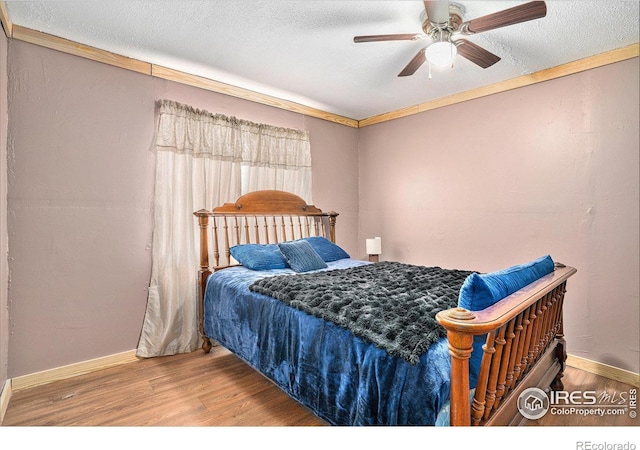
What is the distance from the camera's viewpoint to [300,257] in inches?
114

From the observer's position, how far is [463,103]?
3336 mm

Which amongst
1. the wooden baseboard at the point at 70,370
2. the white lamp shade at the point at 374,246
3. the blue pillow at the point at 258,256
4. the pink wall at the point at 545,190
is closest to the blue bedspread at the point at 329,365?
the blue pillow at the point at 258,256

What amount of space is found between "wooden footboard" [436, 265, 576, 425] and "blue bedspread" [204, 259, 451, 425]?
0.41ft

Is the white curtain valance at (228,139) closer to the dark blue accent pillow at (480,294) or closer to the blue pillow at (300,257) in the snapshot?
the blue pillow at (300,257)

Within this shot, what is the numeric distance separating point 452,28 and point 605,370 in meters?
2.70

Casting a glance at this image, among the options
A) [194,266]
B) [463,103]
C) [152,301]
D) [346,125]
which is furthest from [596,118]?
[152,301]

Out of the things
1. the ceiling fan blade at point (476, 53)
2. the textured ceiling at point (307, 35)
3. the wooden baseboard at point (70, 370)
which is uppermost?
the textured ceiling at point (307, 35)

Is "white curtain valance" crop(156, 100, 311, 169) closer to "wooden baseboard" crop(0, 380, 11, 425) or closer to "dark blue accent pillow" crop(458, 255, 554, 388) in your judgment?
"wooden baseboard" crop(0, 380, 11, 425)

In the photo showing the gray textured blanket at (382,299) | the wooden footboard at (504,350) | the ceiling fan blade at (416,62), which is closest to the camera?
the wooden footboard at (504,350)

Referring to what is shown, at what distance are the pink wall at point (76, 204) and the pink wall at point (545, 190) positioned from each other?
262 centimetres

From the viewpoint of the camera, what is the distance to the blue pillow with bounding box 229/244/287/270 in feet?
9.27

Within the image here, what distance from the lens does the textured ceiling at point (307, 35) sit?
1.97 meters

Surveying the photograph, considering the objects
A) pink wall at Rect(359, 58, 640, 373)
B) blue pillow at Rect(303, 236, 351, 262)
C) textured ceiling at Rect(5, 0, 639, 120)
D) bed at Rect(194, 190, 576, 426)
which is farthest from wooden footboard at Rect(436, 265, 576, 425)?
blue pillow at Rect(303, 236, 351, 262)

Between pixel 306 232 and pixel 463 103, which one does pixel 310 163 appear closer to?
pixel 306 232
